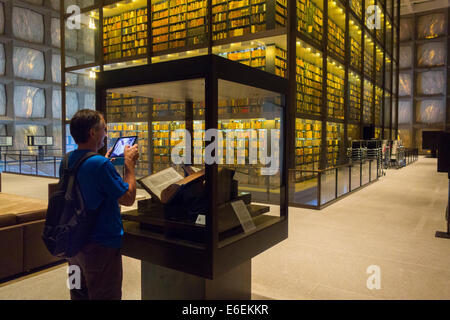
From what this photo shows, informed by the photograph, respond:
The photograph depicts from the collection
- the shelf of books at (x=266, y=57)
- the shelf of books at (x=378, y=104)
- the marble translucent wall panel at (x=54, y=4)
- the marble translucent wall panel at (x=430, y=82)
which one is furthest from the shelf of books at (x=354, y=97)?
the marble translucent wall panel at (x=54, y=4)

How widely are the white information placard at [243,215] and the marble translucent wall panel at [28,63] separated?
886 inches

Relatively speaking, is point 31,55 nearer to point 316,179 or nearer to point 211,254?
point 316,179

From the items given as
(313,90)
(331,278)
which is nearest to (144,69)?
(331,278)

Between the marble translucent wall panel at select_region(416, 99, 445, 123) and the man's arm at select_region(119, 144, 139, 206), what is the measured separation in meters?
28.6

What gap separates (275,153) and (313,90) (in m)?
9.54

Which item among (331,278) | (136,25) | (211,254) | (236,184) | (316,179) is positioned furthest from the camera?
(136,25)

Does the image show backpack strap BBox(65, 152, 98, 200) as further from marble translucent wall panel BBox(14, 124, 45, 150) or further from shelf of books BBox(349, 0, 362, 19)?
marble translucent wall panel BBox(14, 124, 45, 150)

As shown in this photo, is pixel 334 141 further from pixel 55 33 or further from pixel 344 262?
pixel 55 33

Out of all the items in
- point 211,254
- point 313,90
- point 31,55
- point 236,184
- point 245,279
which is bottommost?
point 245,279

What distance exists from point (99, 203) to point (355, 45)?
15.7 m

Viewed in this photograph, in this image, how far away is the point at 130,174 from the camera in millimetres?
1782

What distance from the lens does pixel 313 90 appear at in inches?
451

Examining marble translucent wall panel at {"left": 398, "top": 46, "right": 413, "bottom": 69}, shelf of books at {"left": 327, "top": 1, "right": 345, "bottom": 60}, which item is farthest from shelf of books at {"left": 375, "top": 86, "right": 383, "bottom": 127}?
marble translucent wall panel at {"left": 398, "top": 46, "right": 413, "bottom": 69}

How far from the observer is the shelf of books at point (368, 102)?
55.5 ft
